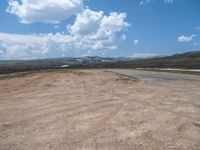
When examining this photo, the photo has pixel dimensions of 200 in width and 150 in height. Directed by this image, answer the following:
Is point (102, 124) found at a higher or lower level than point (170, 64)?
higher

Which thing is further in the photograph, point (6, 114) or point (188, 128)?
point (6, 114)

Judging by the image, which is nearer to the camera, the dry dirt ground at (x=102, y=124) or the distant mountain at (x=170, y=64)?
the dry dirt ground at (x=102, y=124)

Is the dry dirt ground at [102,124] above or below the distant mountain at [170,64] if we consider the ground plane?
above

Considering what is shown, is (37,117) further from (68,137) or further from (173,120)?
(173,120)

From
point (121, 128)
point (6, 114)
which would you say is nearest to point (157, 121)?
point (121, 128)

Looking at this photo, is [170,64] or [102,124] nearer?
[102,124]

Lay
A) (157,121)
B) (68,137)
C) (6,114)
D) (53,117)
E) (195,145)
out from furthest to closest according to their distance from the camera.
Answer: (6,114) → (53,117) → (157,121) → (68,137) → (195,145)

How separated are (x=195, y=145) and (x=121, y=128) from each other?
2605mm

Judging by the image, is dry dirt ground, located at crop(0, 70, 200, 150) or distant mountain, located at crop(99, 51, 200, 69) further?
distant mountain, located at crop(99, 51, 200, 69)

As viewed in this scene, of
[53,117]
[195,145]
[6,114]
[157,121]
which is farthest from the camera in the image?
[6,114]

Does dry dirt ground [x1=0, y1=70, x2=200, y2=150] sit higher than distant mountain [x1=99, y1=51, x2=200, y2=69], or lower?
higher

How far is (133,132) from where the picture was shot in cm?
936

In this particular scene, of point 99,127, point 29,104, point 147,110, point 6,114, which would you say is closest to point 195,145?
point 99,127

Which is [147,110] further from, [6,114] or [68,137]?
[6,114]
